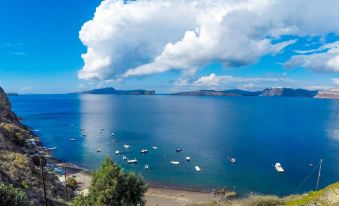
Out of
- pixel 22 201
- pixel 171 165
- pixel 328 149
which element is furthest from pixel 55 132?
pixel 22 201

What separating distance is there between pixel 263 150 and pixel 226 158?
72.7ft

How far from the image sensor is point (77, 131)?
15788 cm

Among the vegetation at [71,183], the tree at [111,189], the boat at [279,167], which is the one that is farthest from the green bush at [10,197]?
the boat at [279,167]

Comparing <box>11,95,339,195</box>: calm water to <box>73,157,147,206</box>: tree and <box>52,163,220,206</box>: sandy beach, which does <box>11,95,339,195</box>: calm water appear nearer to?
<box>52,163,220,206</box>: sandy beach

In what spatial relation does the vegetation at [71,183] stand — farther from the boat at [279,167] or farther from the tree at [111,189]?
the boat at [279,167]

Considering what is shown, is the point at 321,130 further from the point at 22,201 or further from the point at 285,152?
the point at 22,201

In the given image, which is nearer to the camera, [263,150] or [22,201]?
[22,201]

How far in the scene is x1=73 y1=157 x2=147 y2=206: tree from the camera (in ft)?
110

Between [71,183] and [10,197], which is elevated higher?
[10,197]

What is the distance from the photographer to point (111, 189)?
Answer: 3359 cm

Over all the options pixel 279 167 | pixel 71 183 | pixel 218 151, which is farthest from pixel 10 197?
pixel 218 151

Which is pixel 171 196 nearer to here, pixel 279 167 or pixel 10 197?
pixel 279 167

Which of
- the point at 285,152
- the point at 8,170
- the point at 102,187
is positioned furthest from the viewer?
the point at 285,152

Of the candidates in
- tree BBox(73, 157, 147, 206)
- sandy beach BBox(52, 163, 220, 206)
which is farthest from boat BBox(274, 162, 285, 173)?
tree BBox(73, 157, 147, 206)
